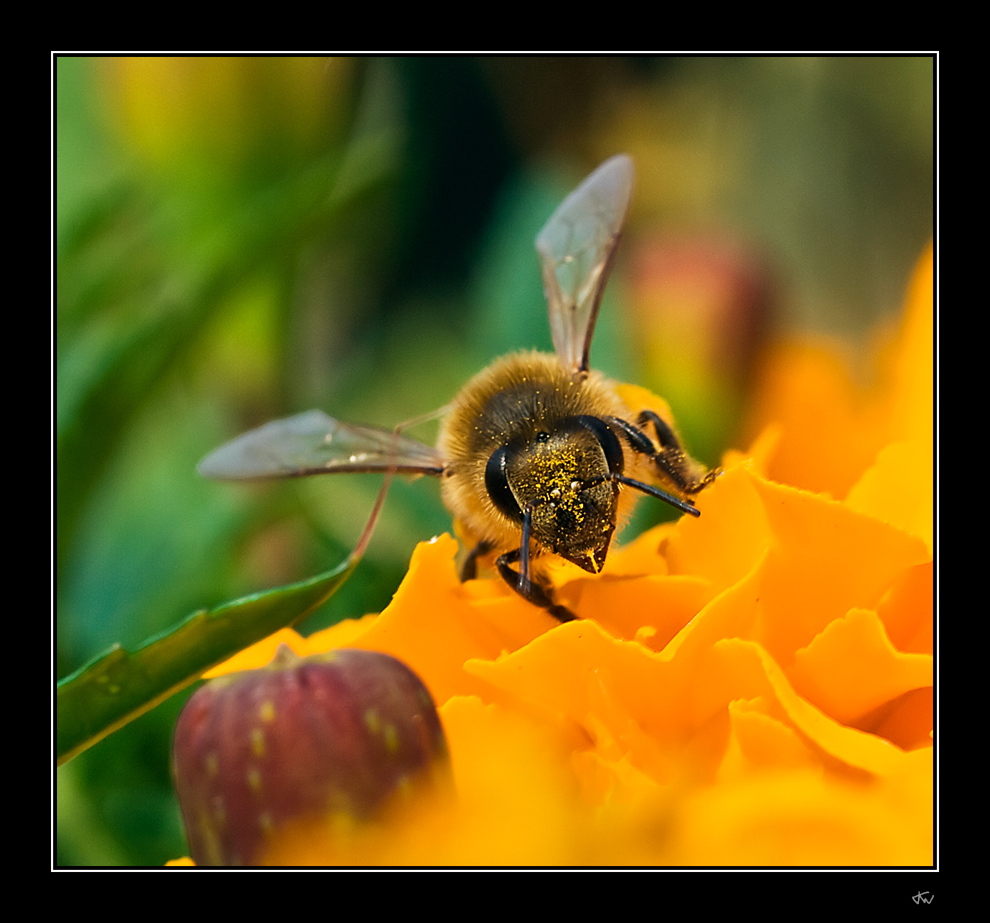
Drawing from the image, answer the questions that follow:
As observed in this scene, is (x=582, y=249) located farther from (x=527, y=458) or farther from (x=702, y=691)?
(x=702, y=691)

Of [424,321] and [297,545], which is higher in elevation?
[424,321]

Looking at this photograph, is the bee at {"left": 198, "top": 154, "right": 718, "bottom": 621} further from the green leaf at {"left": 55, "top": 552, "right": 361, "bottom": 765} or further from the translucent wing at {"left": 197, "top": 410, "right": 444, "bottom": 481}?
the green leaf at {"left": 55, "top": 552, "right": 361, "bottom": 765}

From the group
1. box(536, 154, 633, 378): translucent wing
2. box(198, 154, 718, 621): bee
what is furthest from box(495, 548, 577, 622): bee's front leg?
box(536, 154, 633, 378): translucent wing

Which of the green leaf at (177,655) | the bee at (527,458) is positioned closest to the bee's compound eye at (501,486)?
the bee at (527,458)

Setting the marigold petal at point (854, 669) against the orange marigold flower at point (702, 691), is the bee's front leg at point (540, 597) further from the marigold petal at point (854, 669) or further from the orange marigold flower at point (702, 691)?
the marigold petal at point (854, 669)

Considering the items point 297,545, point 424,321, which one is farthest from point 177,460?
point 424,321
